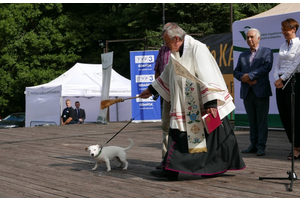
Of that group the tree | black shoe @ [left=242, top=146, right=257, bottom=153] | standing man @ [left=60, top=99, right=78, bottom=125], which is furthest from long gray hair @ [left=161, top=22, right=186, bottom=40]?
the tree

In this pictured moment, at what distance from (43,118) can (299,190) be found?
16.6 metres

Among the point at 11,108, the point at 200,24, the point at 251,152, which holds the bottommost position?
the point at 11,108

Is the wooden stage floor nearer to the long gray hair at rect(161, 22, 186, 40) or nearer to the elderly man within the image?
the elderly man

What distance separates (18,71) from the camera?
105 feet

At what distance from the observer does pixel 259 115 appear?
6.50 metres

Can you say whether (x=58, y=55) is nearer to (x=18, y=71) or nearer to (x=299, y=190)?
(x=18, y=71)

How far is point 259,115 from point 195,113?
7.04ft

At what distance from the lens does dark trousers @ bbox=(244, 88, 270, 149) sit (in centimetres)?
647

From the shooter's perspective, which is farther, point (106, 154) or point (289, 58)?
point (289, 58)

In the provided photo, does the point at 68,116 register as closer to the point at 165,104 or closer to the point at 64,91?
the point at 64,91

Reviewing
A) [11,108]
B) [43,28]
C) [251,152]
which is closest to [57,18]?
[43,28]

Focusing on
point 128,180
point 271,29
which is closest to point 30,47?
point 271,29

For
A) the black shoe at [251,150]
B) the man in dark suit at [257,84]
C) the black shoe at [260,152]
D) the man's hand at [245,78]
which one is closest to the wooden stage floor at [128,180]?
the black shoe at [260,152]

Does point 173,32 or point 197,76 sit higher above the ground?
point 173,32
